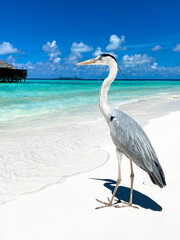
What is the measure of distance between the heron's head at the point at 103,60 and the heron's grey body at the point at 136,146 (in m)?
0.87

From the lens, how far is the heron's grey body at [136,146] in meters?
2.73

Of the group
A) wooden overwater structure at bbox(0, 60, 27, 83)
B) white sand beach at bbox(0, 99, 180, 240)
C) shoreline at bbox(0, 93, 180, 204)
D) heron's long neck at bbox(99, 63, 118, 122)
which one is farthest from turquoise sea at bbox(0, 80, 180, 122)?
wooden overwater structure at bbox(0, 60, 27, 83)

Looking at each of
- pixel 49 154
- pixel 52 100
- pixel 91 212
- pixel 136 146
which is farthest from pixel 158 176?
pixel 52 100

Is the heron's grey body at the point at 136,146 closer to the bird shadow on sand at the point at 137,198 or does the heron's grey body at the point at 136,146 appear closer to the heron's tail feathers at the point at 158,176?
the heron's tail feathers at the point at 158,176

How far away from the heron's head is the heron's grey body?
0.87 m

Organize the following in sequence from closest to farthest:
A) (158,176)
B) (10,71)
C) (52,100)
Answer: (158,176) < (52,100) < (10,71)

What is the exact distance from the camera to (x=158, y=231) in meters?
2.47

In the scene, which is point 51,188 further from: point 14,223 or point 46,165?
point 46,165

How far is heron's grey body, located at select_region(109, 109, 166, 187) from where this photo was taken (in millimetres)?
2730

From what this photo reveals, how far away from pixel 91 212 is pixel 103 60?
2.08m

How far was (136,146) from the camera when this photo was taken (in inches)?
111

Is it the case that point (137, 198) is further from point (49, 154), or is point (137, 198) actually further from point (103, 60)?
point (49, 154)

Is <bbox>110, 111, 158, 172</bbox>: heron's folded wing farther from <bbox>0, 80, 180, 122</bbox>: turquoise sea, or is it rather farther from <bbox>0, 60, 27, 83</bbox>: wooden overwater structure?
A: <bbox>0, 60, 27, 83</bbox>: wooden overwater structure

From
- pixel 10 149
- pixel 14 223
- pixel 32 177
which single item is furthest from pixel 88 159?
pixel 14 223
